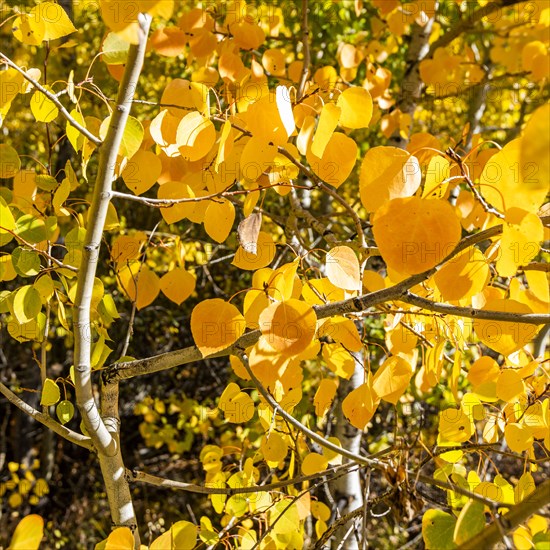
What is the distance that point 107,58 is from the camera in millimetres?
833

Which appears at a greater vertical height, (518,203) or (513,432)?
(518,203)

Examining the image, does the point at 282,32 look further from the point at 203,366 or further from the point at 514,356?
the point at 514,356

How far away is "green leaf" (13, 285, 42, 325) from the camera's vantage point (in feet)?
3.00

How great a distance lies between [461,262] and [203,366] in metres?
2.96

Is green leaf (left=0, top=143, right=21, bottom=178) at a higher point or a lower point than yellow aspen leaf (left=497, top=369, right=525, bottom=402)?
higher

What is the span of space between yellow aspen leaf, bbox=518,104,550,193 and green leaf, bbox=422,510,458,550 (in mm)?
404

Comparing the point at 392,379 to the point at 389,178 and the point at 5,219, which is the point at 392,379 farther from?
the point at 5,219

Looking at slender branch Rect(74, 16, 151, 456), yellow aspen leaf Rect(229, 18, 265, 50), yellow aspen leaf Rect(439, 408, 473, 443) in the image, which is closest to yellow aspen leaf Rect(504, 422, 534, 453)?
yellow aspen leaf Rect(439, 408, 473, 443)

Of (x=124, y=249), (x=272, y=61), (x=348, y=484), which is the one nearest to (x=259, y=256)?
(x=124, y=249)

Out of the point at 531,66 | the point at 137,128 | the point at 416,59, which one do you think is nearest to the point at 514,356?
the point at 137,128

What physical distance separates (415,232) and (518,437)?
0.48 metres

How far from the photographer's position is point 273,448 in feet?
3.58

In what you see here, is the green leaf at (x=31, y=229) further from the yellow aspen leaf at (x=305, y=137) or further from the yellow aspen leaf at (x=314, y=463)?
the yellow aspen leaf at (x=314, y=463)

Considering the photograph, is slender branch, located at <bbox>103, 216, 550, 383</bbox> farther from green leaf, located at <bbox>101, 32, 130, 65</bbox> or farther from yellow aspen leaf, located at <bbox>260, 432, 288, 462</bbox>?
green leaf, located at <bbox>101, 32, 130, 65</bbox>
